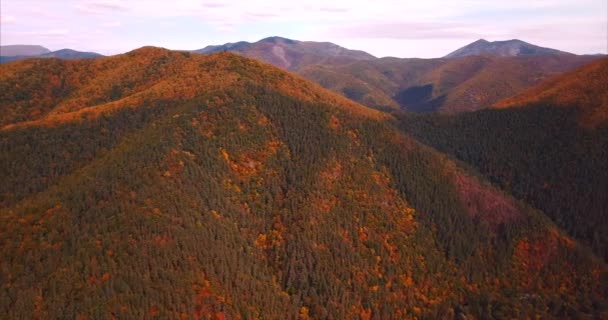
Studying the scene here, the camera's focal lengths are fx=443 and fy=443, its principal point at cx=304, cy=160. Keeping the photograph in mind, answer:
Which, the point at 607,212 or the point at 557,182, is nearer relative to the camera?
the point at 607,212

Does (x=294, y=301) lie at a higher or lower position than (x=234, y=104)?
lower

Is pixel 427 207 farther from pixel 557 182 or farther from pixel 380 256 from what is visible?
pixel 557 182

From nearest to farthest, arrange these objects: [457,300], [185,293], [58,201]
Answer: [185,293] → [58,201] → [457,300]

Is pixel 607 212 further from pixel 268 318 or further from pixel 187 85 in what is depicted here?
pixel 187 85

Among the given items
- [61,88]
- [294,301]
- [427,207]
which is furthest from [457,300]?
[61,88]

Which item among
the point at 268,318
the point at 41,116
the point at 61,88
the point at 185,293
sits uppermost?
the point at 61,88

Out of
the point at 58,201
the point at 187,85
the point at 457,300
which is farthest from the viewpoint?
the point at 187,85

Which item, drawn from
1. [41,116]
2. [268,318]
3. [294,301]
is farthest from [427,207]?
[41,116]
